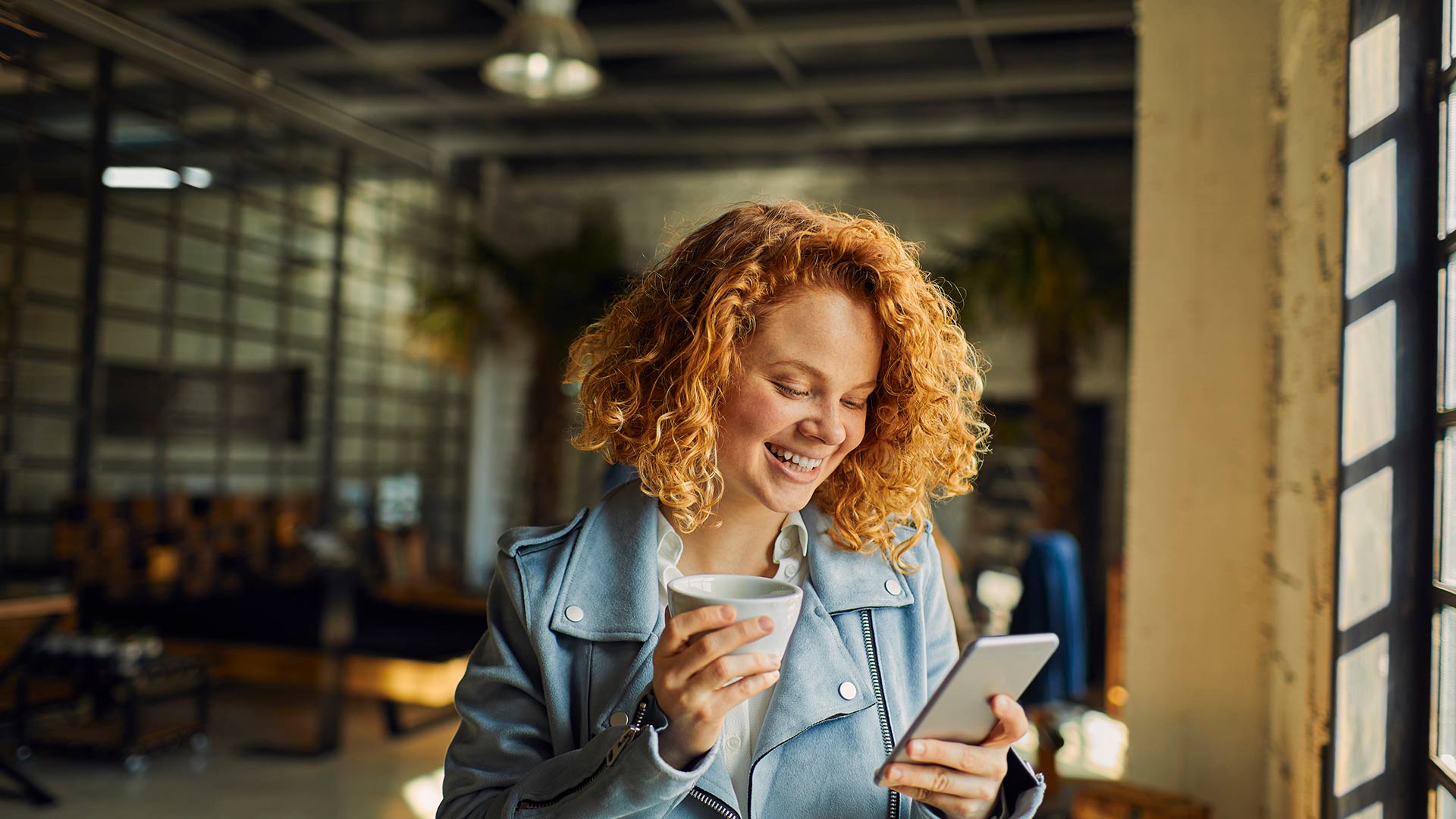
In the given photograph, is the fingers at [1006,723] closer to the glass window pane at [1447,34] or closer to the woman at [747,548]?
the woman at [747,548]

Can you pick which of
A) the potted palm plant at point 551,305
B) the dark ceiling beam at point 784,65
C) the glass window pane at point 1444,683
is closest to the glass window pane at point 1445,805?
the glass window pane at point 1444,683

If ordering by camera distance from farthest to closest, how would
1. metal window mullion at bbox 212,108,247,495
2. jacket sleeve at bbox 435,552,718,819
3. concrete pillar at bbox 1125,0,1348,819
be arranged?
metal window mullion at bbox 212,108,247,495
concrete pillar at bbox 1125,0,1348,819
jacket sleeve at bbox 435,552,718,819

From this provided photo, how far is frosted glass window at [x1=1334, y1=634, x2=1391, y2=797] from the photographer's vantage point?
1944mm

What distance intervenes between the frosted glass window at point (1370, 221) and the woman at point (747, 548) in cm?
116

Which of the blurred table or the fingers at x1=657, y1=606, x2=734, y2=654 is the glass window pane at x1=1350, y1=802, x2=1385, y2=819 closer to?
the fingers at x1=657, y1=606, x2=734, y2=654

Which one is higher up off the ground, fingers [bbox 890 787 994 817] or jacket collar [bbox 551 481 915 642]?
jacket collar [bbox 551 481 915 642]

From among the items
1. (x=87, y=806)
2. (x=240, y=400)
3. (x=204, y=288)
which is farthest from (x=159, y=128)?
(x=87, y=806)

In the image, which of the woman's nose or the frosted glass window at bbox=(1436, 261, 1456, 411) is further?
the frosted glass window at bbox=(1436, 261, 1456, 411)

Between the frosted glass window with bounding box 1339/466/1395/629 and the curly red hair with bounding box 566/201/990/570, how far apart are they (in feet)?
3.36

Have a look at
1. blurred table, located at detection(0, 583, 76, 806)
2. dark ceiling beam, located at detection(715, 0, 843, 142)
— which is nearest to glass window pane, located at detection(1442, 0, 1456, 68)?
dark ceiling beam, located at detection(715, 0, 843, 142)

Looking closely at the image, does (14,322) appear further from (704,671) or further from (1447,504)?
(1447,504)

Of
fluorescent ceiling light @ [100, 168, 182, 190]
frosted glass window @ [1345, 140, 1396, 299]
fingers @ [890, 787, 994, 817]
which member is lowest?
fingers @ [890, 787, 994, 817]

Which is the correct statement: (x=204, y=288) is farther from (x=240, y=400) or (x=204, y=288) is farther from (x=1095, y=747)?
(x=1095, y=747)

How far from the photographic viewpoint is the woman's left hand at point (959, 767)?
3.43ft
